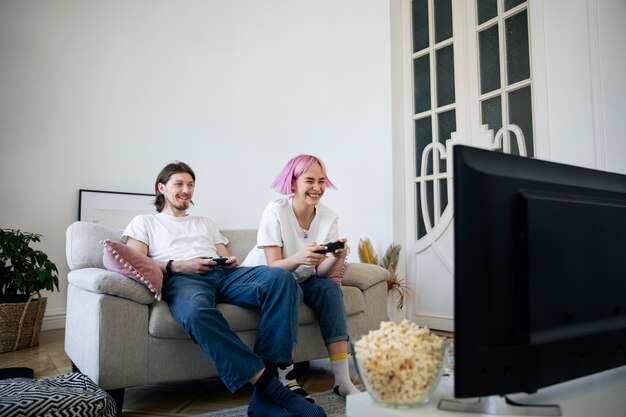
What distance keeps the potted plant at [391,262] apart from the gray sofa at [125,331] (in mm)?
1720

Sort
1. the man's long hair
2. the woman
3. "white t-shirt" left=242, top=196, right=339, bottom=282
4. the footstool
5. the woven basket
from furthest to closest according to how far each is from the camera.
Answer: the woven basket
the man's long hair
"white t-shirt" left=242, top=196, right=339, bottom=282
the woman
the footstool

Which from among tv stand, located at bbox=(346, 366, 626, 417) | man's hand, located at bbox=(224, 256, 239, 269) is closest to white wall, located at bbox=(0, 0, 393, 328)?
man's hand, located at bbox=(224, 256, 239, 269)

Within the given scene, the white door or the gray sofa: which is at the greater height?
the white door

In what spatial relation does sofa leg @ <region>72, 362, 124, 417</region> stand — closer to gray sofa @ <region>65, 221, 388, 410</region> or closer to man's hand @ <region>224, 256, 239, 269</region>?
gray sofa @ <region>65, 221, 388, 410</region>

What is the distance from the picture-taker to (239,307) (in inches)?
80.9

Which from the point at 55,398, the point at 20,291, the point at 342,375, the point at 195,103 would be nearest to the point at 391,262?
the point at 342,375

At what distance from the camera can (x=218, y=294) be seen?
2.11 m

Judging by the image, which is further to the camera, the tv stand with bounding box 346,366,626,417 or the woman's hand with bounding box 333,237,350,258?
the woman's hand with bounding box 333,237,350,258

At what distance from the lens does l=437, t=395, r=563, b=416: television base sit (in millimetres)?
755

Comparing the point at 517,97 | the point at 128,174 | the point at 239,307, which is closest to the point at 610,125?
the point at 517,97

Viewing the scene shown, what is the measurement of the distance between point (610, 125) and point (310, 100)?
9.44ft

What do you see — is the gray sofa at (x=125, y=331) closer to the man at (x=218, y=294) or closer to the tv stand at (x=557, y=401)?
the man at (x=218, y=294)

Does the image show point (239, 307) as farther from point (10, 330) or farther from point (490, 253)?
point (10, 330)

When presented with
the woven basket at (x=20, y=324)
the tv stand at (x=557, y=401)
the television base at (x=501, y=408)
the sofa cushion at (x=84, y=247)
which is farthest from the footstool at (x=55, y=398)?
the woven basket at (x=20, y=324)
